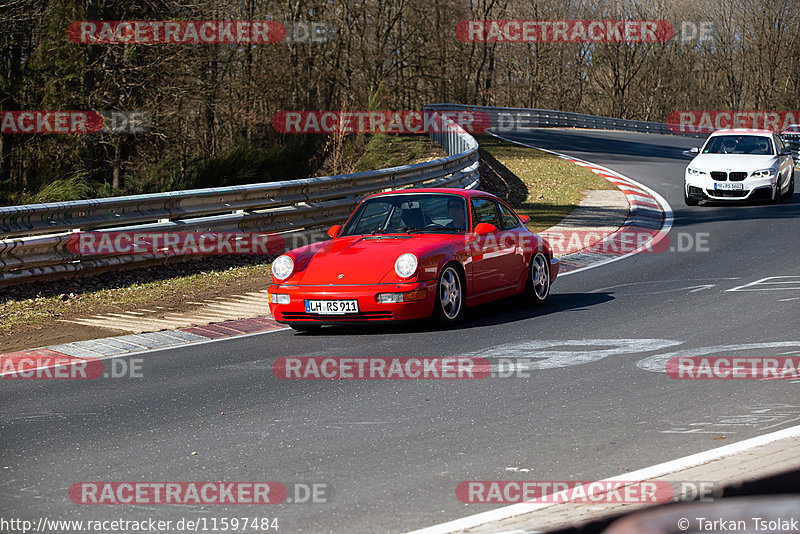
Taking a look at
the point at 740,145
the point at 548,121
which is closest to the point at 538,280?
the point at 740,145

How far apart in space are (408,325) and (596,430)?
437 cm

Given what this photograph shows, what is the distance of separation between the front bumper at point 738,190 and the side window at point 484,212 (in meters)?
11.4

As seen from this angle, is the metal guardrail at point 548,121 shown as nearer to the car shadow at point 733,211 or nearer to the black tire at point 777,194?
the car shadow at point 733,211

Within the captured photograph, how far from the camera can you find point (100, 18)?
79.9 feet

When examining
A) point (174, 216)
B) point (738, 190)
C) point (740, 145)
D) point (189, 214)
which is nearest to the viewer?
point (174, 216)

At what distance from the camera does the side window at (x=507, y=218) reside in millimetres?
11016

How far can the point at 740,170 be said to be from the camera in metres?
20.9

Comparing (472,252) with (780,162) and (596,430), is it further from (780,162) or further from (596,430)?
(780,162)

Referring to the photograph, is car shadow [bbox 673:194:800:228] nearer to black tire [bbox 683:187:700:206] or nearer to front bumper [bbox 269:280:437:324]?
black tire [bbox 683:187:700:206]

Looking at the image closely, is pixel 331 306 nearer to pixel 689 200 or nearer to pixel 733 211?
pixel 733 211

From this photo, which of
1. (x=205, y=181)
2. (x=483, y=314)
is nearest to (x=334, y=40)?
(x=205, y=181)

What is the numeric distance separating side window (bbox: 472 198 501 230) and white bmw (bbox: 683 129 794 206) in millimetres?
11515

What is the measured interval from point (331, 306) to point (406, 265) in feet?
2.69

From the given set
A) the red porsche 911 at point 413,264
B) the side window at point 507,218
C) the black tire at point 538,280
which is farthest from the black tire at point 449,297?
the side window at point 507,218
